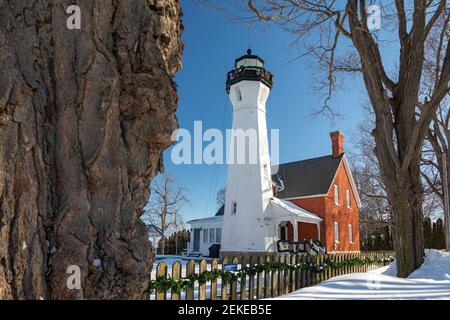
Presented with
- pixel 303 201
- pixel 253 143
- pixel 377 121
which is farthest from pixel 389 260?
pixel 377 121

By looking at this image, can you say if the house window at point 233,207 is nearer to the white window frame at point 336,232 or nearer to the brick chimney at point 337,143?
the white window frame at point 336,232

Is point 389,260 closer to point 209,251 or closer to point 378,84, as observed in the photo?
point 209,251

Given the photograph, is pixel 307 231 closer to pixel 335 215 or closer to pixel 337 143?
pixel 335 215

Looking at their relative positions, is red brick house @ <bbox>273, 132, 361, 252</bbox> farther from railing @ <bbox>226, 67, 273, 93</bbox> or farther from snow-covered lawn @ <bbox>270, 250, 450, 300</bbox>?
snow-covered lawn @ <bbox>270, 250, 450, 300</bbox>

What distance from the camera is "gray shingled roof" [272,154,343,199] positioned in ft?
84.6

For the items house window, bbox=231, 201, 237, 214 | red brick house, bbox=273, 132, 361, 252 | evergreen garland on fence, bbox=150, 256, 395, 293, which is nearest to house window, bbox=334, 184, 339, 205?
red brick house, bbox=273, 132, 361, 252

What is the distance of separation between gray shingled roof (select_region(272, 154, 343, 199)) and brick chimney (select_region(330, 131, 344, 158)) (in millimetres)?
499

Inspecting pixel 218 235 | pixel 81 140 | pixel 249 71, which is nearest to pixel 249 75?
pixel 249 71

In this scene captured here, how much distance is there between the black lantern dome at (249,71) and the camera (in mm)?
22442

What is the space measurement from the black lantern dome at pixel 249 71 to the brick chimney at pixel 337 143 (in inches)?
317

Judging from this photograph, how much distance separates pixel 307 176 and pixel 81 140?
25.8m

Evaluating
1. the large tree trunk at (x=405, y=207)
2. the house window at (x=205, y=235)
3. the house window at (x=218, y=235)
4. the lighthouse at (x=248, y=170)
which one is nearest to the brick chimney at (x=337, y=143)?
the lighthouse at (x=248, y=170)

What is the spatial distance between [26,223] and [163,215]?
1220 inches
